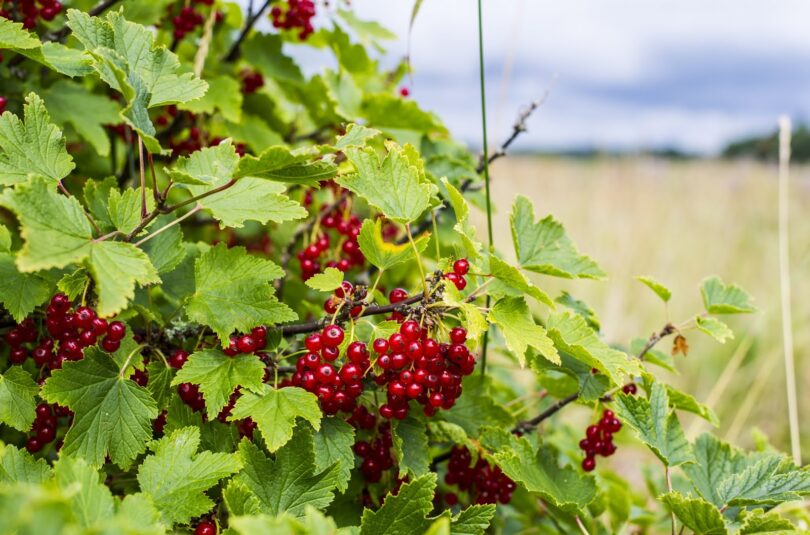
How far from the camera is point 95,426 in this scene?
0.98m

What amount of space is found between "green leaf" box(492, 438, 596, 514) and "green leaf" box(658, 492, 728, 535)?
0.18 meters

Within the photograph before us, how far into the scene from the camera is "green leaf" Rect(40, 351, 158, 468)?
954 mm

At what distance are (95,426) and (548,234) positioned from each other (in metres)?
0.85

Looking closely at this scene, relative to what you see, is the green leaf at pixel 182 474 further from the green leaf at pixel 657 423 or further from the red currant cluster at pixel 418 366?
the green leaf at pixel 657 423

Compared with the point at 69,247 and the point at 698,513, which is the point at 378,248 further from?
the point at 698,513

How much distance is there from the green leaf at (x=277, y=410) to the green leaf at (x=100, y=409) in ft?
0.47

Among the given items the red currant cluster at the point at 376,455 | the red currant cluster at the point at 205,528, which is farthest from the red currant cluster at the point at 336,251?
the red currant cluster at the point at 205,528

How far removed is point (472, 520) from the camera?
38.4 inches

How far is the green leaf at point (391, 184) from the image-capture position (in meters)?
1.04

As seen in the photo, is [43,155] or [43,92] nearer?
[43,155]

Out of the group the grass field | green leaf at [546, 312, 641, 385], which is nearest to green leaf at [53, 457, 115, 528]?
green leaf at [546, 312, 641, 385]

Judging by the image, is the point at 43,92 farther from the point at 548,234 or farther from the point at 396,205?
the point at 548,234

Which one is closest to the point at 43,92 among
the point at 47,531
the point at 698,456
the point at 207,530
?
the point at 207,530

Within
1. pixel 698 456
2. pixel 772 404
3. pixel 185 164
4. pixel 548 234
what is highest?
pixel 185 164
